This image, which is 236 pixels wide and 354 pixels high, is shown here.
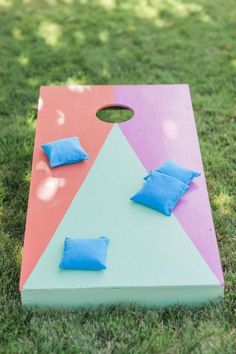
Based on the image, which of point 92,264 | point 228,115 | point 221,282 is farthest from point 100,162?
point 228,115

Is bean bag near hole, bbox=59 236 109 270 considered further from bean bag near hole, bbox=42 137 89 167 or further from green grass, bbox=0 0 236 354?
bean bag near hole, bbox=42 137 89 167

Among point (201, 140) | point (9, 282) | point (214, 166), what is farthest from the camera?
point (201, 140)

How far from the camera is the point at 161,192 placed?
3.05 m

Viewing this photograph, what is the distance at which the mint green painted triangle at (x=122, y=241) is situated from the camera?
8.98 ft

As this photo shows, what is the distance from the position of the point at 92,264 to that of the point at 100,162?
758mm

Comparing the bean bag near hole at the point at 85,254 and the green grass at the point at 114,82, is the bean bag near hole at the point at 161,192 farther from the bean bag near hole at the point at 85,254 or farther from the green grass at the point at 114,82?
the green grass at the point at 114,82

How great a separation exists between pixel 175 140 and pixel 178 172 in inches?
13.4

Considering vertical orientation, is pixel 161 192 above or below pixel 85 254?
above

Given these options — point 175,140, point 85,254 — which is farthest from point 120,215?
point 175,140

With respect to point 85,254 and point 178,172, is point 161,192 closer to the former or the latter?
point 178,172

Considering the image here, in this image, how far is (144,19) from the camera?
19.0 feet

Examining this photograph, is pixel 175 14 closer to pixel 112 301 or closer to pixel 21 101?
pixel 21 101

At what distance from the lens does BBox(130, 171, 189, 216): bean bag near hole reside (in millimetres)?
3014

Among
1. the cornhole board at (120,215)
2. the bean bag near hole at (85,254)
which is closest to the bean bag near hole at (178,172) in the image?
the cornhole board at (120,215)
